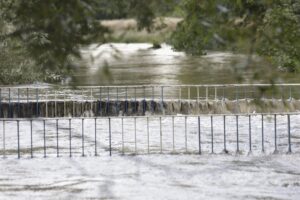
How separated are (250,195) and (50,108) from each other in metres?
12.9

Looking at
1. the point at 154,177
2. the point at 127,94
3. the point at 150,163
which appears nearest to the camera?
the point at 154,177

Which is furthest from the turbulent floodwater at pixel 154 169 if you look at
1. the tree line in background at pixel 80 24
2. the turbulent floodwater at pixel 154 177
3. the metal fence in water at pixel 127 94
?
the tree line in background at pixel 80 24

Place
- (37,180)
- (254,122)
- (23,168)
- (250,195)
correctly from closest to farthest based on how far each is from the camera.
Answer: (250,195), (37,180), (23,168), (254,122)

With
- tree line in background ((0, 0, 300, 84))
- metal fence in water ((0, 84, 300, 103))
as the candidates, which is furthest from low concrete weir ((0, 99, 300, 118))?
tree line in background ((0, 0, 300, 84))

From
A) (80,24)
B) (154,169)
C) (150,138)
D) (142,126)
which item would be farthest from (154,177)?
(80,24)

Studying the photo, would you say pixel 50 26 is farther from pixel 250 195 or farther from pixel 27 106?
pixel 27 106

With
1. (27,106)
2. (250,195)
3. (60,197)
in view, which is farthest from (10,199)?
(27,106)

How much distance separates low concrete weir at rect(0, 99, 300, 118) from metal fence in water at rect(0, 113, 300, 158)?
48.2 inches

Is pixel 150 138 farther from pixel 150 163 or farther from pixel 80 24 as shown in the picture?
pixel 80 24

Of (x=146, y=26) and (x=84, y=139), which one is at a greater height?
(x=146, y=26)

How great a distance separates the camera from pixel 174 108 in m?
22.8

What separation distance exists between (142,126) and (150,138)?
2.30 metres

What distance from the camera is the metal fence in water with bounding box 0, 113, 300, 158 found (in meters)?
15.9

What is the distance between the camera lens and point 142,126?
2027cm
